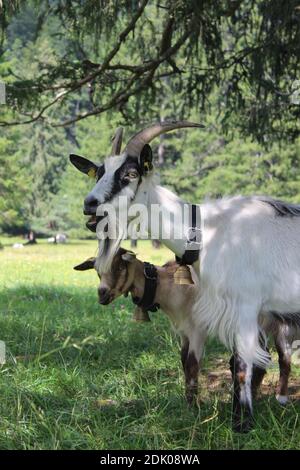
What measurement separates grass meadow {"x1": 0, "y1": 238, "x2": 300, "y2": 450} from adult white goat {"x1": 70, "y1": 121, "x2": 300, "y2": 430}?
27cm

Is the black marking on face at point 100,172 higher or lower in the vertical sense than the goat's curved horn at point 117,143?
lower

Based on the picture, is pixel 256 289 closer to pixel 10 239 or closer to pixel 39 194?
pixel 10 239

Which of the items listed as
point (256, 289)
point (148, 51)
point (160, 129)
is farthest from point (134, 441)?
point (148, 51)

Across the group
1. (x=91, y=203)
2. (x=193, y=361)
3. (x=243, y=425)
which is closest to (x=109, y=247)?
(x=91, y=203)

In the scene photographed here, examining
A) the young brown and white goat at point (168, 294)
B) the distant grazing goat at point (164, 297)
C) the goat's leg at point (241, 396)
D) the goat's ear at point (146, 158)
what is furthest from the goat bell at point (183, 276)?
the goat's ear at point (146, 158)

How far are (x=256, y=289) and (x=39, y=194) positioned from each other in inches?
1396

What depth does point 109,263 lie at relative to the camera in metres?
3.95

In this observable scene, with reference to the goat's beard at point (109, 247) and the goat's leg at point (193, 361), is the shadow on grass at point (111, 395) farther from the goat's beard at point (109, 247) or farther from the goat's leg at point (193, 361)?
the goat's beard at point (109, 247)

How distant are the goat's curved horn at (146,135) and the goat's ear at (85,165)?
27cm

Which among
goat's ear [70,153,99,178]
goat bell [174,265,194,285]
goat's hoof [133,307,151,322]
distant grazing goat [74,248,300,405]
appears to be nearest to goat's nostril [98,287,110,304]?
distant grazing goat [74,248,300,405]

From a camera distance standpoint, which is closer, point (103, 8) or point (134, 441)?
point (134, 441)

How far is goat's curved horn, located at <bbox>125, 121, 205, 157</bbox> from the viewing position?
3.66 metres

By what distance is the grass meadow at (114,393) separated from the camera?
339 centimetres

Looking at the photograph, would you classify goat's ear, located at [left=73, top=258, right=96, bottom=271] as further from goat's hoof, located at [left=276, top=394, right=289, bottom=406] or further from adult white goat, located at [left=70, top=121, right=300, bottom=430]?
goat's hoof, located at [left=276, top=394, right=289, bottom=406]
